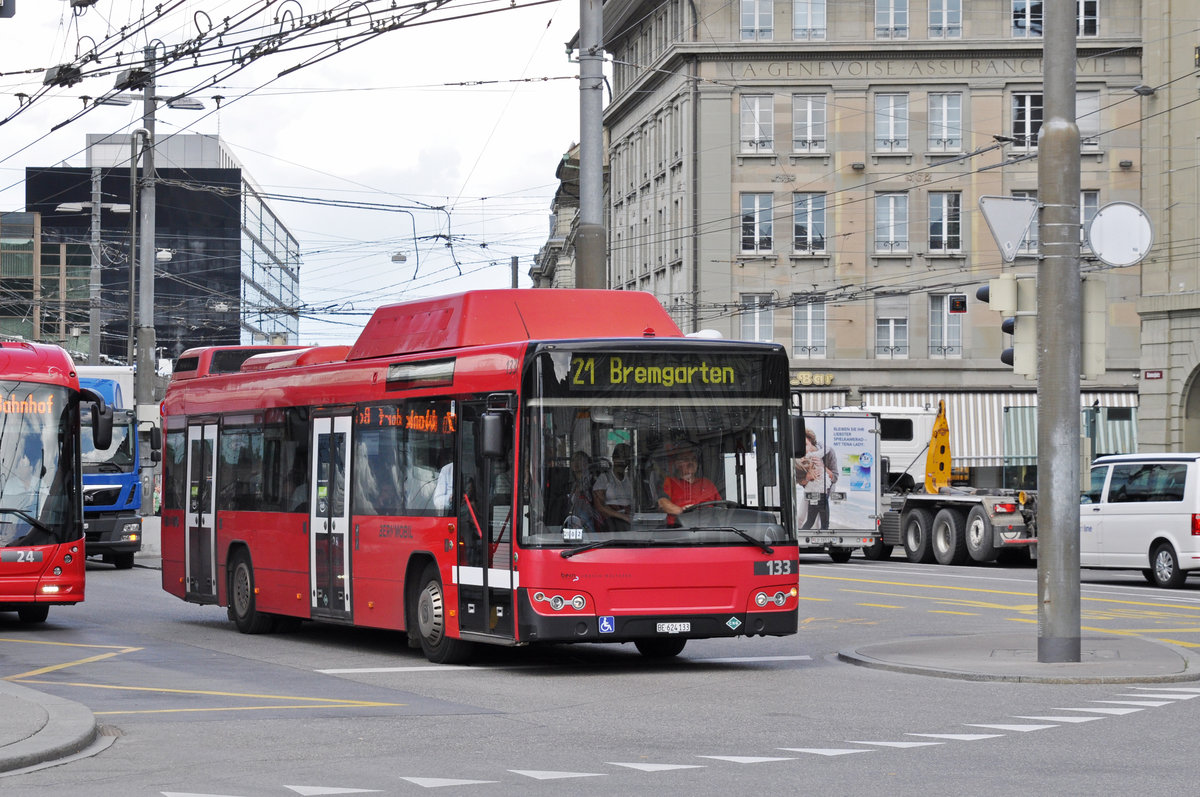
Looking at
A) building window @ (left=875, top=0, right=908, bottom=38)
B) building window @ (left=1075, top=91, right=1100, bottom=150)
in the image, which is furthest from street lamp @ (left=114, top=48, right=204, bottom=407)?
building window @ (left=1075, top=91, right=1100, bottom=150)

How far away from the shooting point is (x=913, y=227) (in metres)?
59.6

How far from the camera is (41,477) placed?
19.6 metres

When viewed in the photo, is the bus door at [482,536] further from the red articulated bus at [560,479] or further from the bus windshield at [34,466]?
the bus windshield at [34,466]

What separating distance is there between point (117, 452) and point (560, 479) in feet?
70.0

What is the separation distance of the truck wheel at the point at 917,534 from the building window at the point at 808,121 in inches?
987

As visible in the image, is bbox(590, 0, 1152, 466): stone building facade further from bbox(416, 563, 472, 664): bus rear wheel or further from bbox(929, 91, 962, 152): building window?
bbox(416, 563, 472, 664): bus rear wheel

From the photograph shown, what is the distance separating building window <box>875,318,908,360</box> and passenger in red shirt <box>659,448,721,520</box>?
45440 mm

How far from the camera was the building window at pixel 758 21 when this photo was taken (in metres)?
59.9

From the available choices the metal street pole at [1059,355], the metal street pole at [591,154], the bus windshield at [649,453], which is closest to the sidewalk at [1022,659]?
the metal street pole at [1059,355]

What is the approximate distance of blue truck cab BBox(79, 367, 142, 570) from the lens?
33250 mm

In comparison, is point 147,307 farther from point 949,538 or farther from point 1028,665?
point 1028,665

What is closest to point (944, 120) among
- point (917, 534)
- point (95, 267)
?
point (917, 534)

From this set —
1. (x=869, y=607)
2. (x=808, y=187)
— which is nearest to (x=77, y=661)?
(x=869, y=607)

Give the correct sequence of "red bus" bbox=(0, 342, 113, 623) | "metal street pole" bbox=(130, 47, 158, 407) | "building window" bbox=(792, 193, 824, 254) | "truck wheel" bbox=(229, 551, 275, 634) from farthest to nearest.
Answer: "building window" bbox=(792, 193, 824, 254), "metal street pole" bbox=(130, 47, 158, 407), "truck wheel" bbox=(229, 551, 275, 634), "red bus" bbox=(0, 342, 113, 623)
